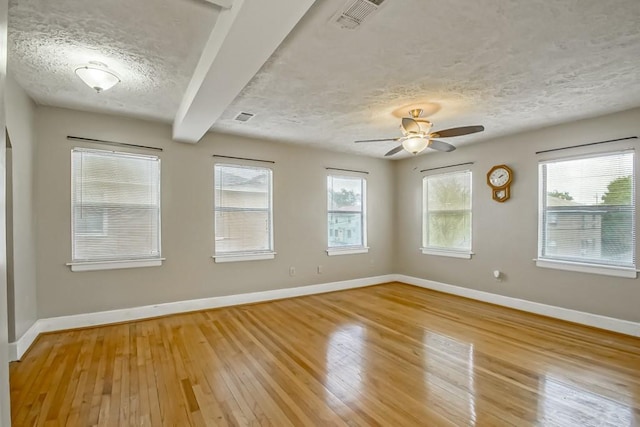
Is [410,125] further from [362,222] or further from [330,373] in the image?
[362,222]

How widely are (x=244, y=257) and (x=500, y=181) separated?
4.09 metres

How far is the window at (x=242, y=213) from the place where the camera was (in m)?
4.55

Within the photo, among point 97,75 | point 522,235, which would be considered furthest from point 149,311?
point 522,235

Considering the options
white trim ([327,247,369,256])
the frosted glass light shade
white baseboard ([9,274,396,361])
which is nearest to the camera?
white baseboard ([9,274,396,361])

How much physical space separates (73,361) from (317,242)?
3552 millimetres

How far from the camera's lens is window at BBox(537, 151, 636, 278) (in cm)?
354

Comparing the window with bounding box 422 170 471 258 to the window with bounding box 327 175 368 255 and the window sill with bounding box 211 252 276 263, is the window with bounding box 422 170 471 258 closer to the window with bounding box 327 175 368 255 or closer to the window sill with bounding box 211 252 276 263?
the window with bounding box 327 175 368 255

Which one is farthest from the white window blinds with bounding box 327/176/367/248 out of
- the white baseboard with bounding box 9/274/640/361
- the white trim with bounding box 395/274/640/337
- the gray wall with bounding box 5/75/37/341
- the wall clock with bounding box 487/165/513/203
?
the gray wall with bounding box 5/75/37/341

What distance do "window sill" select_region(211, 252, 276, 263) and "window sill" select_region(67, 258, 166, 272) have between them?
0.76 m

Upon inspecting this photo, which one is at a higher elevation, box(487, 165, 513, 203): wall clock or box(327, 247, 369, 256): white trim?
box(487, 165, 513, 203): wall clock

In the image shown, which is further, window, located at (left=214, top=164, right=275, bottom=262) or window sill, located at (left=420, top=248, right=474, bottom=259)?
window sill, located at (left=420, top=248, right=474, bottom=259)

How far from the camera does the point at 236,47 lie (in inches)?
77.8

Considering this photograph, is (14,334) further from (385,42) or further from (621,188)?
(621,188)

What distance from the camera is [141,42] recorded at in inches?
88.3
